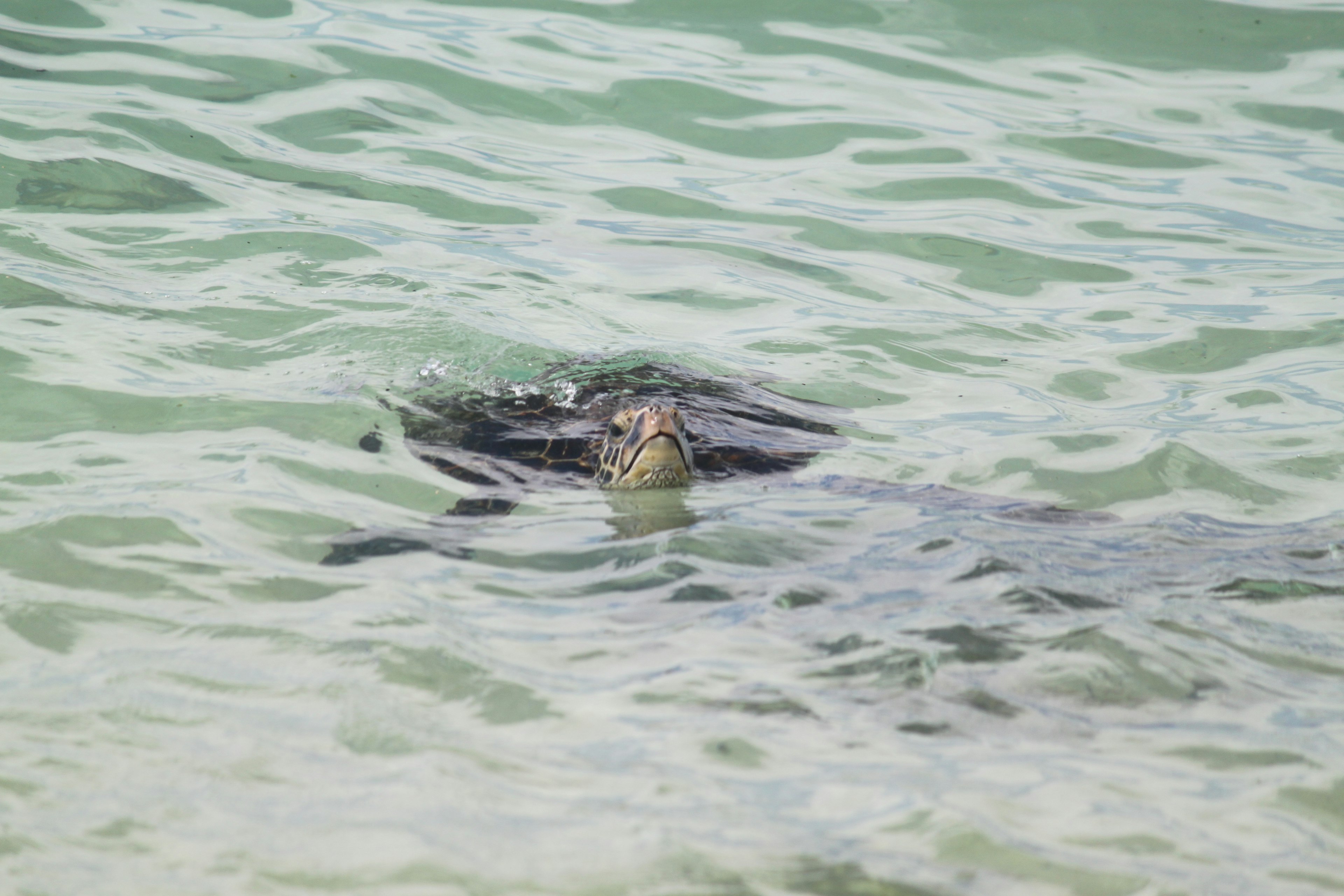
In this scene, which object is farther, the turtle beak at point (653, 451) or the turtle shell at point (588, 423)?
the turtle shell at point (588, 423)

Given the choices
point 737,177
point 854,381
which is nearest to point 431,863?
point 854,381

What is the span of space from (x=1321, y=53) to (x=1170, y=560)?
11.1m

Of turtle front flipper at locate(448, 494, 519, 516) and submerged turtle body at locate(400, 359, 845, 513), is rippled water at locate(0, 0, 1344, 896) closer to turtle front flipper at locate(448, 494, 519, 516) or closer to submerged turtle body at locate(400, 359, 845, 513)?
turtle front flipper at locate(448, 494, 519, 516)

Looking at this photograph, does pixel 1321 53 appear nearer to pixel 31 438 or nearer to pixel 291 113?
pixel 291 113

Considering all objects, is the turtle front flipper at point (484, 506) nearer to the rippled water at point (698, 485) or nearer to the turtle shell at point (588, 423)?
the rippled water at point (698, 485)

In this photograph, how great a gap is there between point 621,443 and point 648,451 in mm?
239

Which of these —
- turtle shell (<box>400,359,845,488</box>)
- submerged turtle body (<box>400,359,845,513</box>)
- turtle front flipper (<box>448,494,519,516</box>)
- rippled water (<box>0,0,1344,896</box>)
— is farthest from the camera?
turtle shell (<box>400,359,845,488</box>)

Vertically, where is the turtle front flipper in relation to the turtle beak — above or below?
below

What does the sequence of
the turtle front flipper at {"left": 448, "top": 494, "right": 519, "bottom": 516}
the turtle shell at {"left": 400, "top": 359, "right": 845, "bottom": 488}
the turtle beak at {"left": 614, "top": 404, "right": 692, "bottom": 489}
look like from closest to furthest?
the turtle front flipper at {"left": 448, "top": 494, "right": 519, "bottom": 516}, the turtle beak at {"left": 614, "top": 404, "right": 692, "bottom": 489}, the turtle shell at {"left": 400, "top": 359, "right": 845, "bottom": 488}

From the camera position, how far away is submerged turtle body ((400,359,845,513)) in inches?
222

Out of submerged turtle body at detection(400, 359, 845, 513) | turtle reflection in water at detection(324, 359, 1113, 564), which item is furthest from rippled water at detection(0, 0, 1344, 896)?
submerged turtle body at detection(400, 359, 845, 513)

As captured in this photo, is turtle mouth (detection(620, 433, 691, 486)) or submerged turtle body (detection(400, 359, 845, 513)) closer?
turtle mouth (detection(620, 433, 691, 486))

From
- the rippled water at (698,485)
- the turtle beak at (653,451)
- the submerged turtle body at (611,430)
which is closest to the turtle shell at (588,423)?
the submerged turtle body at (611,430)

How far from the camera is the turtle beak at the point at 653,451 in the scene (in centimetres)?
554
